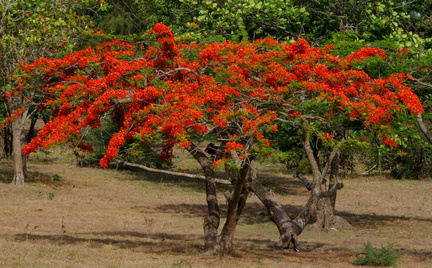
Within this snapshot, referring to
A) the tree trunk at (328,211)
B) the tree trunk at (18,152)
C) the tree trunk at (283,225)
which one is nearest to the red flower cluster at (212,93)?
the tree trunk at (283,225)

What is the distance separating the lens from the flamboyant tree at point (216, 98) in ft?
52.3

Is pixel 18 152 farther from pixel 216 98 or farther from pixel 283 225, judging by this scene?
pixel 216 98

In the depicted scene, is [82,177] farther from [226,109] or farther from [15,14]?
[226,109]

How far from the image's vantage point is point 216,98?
16.1 metres

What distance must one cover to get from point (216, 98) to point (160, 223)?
453 inches

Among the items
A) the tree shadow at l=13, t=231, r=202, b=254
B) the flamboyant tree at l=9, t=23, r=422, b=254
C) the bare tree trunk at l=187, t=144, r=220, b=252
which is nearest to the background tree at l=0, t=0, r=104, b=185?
the tree shadow at l=13, t=231, r=202, b=254

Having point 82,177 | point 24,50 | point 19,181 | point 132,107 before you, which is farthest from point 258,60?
point 82,177

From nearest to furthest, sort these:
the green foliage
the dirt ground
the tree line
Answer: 1. the tree line
2. the dirt ground
3. the green foliage

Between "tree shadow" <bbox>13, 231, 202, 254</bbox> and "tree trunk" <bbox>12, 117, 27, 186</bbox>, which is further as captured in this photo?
"tree trunk" <bbox>12, 117, 27, 186</bbox>

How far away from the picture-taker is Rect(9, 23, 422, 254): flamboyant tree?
52.3 ft

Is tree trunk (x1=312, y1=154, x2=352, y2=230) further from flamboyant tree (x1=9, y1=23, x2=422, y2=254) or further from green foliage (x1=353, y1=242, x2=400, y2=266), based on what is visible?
flamboyant tree (x1=9, y1=23, x2=422, y2=254)

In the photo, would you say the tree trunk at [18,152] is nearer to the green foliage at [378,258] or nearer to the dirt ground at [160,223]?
the dirt ground at [160,223]

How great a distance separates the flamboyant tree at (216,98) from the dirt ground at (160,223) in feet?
7.43

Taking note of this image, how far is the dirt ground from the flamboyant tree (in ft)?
7.43
